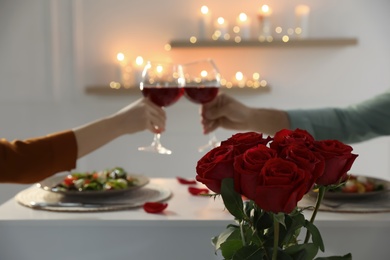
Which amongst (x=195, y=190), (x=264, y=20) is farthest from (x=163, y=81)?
A: (x=264, y=20)

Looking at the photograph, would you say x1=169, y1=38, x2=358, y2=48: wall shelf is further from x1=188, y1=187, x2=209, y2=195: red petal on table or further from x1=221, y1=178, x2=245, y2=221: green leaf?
x1=221, y1=178, x2=245, y2=221: green leaf

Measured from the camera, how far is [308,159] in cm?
59

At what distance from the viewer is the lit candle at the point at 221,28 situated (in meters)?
3.20

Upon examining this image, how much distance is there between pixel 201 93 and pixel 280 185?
37.4 inches

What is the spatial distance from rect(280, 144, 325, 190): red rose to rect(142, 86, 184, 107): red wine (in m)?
0.86

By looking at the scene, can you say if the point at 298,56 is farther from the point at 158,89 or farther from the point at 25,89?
the point at 158,89

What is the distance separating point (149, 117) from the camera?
4.98ft

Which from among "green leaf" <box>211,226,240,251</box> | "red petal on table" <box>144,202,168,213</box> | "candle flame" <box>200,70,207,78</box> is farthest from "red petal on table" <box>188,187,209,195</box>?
"green leaf" <box>211,226,240,251</box>

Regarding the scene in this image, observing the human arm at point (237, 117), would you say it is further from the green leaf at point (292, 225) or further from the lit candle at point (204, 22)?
the lit candle at point (204, 22)

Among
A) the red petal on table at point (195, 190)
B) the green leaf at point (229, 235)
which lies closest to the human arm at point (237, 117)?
the red petal on table at point (195, 190)

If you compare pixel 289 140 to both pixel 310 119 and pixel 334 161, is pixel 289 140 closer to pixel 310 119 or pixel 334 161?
pixel 334 161

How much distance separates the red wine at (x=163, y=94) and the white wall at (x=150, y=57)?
1.74 m

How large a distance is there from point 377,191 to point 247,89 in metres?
1.91

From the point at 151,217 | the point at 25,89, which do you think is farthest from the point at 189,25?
the point at 151,217
